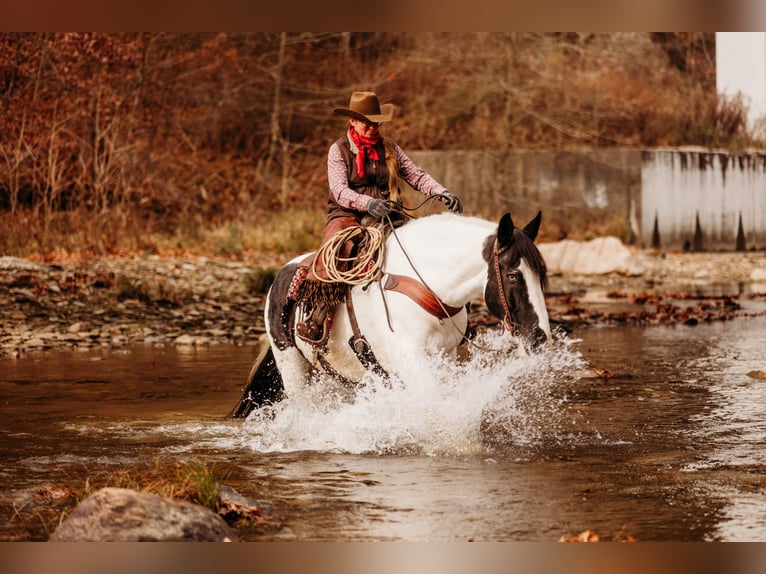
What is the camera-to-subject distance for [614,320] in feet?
51.5

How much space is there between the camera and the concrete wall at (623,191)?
74.8 ft

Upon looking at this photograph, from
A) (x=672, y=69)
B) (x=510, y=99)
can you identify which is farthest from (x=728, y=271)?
(x=672, y=69)

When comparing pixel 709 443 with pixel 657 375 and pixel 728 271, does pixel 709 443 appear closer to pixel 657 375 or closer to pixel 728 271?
pixel 657 375

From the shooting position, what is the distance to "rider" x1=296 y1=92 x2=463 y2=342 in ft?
25.6

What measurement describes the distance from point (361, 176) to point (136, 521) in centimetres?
310

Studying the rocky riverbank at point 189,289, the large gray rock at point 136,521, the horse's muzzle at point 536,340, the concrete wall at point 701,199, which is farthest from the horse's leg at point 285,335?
the concrete wall at point 701,199

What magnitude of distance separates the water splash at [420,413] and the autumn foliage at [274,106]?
13537 millimetres

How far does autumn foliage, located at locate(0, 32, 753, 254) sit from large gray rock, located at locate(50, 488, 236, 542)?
15.9 m

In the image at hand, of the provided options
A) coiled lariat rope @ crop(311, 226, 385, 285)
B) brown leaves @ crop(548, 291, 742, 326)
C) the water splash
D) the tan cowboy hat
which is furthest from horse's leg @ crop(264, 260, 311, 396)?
brown leaves @ crop(548, 291, 742, 326)

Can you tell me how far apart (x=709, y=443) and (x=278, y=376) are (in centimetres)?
303

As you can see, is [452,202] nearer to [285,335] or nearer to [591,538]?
[285,335]

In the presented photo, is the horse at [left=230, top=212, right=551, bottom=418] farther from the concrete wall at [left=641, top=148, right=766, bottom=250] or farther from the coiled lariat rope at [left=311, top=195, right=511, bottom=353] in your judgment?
the concrete wall at [left=641, top=148, right=766, bottom=250]

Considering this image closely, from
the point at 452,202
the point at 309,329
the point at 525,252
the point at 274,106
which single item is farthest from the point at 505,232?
the point at 274,106

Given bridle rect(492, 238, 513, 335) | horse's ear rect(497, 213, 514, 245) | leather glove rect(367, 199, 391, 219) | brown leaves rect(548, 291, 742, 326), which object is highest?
leather glove rect(367, 199, 391, 219)
